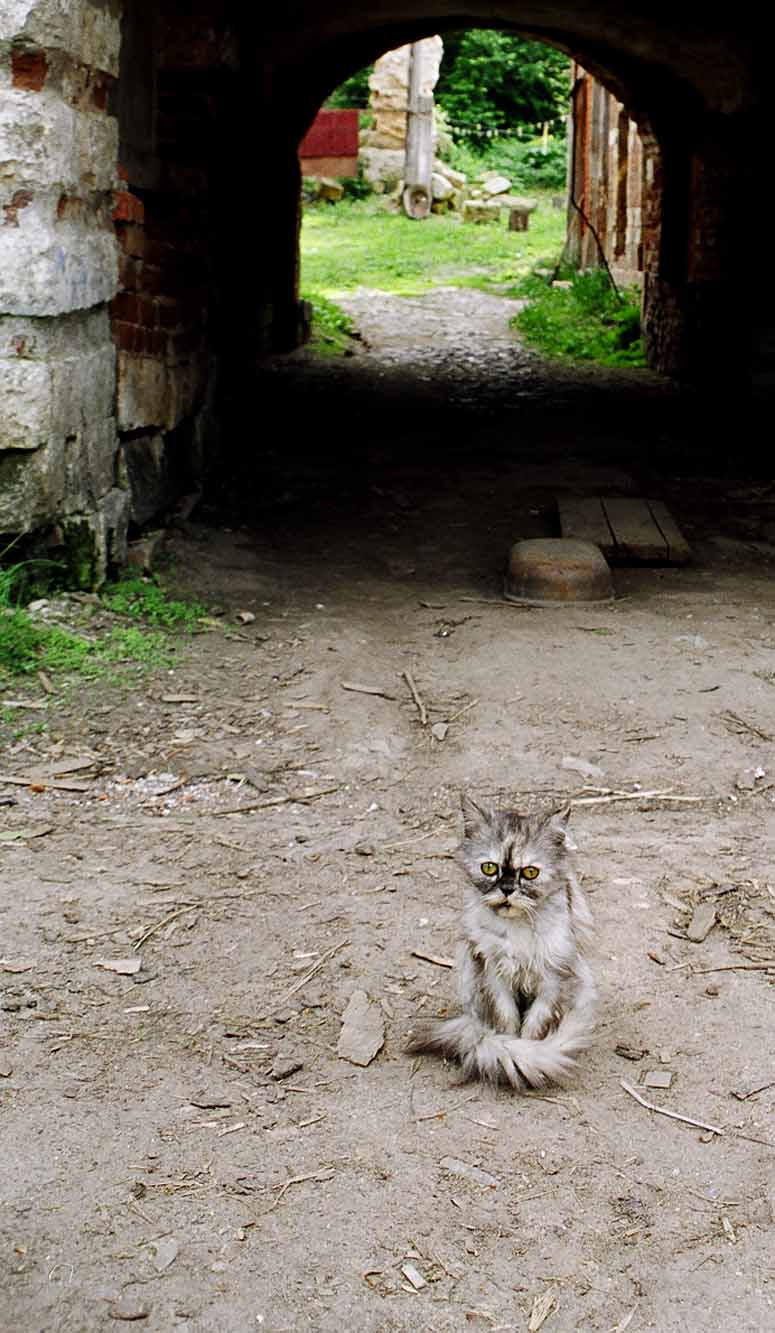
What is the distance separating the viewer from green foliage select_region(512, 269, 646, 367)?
1335 centimetres

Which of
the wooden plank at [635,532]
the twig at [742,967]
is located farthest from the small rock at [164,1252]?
the wooden plank at [635,532]

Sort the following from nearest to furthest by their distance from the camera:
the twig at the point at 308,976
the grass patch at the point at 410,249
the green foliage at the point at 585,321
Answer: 1. the twig at the point at 308,976
2. the green foliage at the point at 585,321
3. the grass patch at the point at 410,249

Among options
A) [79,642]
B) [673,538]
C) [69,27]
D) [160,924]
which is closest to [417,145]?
[673,538]

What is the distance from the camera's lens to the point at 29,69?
5.09 metres

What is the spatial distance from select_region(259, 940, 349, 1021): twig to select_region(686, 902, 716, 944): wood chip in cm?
83

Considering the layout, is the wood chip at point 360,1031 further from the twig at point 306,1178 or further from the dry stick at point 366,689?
the dry stick at point 366,689

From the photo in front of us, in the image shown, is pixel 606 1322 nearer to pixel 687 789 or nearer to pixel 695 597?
pixel 687 789

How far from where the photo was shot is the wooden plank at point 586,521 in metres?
6.92

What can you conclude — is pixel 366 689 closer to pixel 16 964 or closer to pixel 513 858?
pixel 16 964

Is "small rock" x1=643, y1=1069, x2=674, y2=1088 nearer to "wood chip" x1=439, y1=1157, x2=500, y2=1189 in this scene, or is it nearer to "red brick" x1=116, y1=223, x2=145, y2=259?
"wood chip" x1=439, y1=1157, x2=500, y2=1189

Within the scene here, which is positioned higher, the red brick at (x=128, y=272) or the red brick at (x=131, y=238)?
the red brick at (x=131, y=238)

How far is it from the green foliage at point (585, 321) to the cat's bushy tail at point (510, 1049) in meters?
10.6

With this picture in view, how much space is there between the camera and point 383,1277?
2.37 meters

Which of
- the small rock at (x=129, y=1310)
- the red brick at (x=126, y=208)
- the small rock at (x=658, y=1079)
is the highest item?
the red brick at (x=126, y=208)
